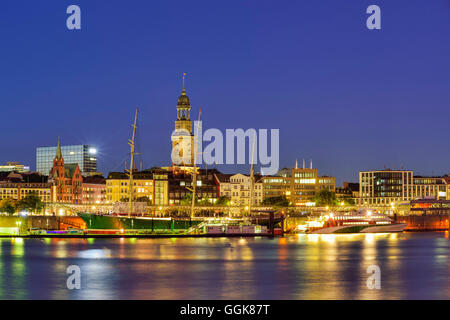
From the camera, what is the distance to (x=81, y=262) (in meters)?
57.7

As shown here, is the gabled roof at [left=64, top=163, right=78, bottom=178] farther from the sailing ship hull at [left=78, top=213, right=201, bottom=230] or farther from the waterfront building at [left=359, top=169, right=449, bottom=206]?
the sailing ship hull at [left=78, top=213, right=201, bottom=230]

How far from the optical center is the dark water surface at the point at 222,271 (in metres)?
41.6

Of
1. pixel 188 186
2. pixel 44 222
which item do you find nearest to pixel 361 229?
pixel 44 222

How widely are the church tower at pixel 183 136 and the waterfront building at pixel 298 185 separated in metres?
18.9

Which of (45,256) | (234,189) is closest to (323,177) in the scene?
(234,189)

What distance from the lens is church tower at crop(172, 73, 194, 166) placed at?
168875mm

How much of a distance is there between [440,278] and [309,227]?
2248 inches

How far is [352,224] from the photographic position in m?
105

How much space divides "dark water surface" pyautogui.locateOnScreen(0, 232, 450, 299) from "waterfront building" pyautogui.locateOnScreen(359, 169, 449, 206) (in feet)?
325

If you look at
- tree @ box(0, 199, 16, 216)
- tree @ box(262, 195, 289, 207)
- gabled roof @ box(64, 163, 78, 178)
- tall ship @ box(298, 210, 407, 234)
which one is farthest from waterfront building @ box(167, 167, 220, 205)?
tall ship @ box(298, 210, 407, 234)

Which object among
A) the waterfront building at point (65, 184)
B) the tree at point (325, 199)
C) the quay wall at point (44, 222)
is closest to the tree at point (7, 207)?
the quay wall at point (44, 222)

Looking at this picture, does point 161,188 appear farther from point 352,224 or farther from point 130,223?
point 352,224

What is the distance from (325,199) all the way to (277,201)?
9.35 meters
